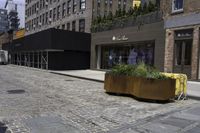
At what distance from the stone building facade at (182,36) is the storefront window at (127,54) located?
3891 millimetres

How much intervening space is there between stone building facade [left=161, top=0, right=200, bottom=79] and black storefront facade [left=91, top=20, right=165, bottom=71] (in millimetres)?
873

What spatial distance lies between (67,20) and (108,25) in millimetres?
13788

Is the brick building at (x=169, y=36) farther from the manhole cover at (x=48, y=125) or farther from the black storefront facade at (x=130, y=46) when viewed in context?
the manhole cover at (x=48, y=125)

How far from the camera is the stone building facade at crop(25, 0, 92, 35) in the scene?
139 feet

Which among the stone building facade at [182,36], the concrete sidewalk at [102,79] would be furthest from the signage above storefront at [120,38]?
the stone building facade at [182,36]

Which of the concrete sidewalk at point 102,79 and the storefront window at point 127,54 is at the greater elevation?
the storefront window at point 127,54

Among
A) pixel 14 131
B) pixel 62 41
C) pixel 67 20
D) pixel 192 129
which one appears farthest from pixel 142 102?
pixel 67 20

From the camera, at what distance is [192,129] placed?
786 cm

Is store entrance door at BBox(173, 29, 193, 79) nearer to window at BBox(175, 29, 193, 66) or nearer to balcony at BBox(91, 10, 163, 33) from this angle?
window at BBox(175, 29, 193, 66)

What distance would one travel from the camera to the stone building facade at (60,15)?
42312mm

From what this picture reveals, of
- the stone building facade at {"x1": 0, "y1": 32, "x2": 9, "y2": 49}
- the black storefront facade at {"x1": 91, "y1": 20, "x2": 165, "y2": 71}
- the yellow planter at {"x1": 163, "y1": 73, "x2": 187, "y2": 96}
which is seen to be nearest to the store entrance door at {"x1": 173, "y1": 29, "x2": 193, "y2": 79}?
the black storefront facade at {"x1": 91, "y1": 20, "x2": 165, "y2": 71}

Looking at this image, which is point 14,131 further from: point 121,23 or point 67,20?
point 67,20

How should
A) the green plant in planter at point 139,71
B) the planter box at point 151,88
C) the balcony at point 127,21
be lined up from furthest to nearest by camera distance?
the balcony at point 127,21 < the green plant in planter at point 139,71 < the planter box at point 151,88

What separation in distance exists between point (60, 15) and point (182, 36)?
96.5 feet
